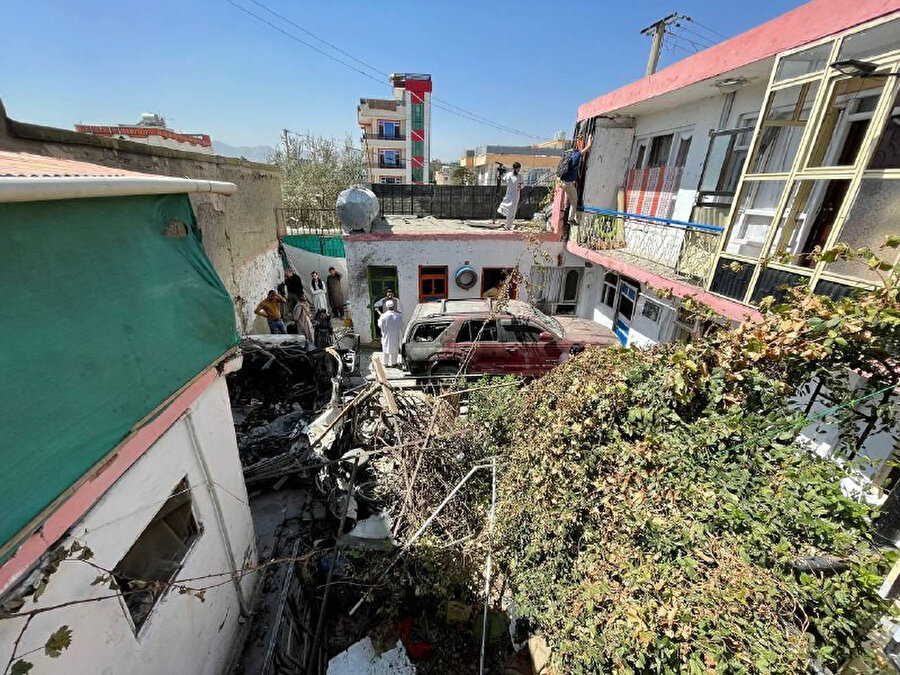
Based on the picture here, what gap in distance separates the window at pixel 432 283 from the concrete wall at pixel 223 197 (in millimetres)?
4720

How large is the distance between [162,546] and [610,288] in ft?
33.9

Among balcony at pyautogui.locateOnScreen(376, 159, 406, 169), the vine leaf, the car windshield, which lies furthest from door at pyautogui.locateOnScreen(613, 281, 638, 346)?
balcony at pyautogui.locateOnScreen(376, 159, 406, 169)

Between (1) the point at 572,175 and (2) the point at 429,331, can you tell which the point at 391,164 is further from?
(2) the point at 429,331

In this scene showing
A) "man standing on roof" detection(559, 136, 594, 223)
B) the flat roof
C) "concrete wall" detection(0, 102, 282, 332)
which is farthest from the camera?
"man standing on roof" detection(559, 136, 594, 223)

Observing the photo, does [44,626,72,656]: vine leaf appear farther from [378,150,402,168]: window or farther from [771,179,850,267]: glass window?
[378,150,402,168]: window

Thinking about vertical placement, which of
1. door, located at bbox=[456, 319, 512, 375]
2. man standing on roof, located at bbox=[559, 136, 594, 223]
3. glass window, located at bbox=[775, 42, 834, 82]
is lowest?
door, located at bbox=[456, 319, 512, 375]

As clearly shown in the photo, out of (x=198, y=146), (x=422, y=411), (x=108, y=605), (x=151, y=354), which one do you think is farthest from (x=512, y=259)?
(x=198, y=146)

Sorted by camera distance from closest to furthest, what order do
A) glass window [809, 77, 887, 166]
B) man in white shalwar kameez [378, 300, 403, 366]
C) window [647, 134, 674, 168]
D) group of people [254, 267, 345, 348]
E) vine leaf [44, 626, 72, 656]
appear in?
1. vine leaf [44, 626, 72, 656]
2. glass window [809, 77, 887, 166]
3. window [647, 134, 674, 168]
4. man in white shalwar kameez [378, 300, 403, 366]
5. group of people [254, 267, 345, 348]

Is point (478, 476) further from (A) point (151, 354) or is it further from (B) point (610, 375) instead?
(A) point (151, 354)

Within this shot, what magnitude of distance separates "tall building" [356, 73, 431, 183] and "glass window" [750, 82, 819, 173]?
40.0 m

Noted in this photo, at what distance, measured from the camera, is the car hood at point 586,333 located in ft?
26.0

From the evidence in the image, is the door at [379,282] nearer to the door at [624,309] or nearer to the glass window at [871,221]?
the door at [624,309]

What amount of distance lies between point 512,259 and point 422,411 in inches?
247

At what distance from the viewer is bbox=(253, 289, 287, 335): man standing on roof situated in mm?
8977
